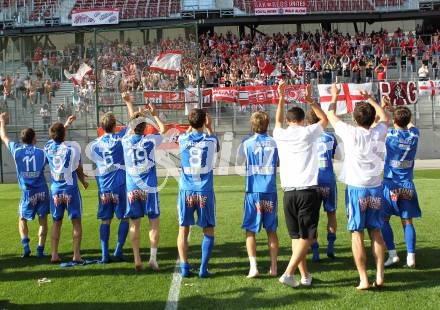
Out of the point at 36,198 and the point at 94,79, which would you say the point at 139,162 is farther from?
the point at 94,79

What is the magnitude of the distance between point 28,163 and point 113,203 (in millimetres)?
1547

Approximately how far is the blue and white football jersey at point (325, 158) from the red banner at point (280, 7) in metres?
30.8

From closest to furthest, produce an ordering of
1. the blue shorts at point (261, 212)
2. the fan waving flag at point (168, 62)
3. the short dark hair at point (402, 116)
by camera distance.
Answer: the blue shorts at point (261, 212) < the short dark hair at point (402, 116) < the fan waving flag at point (168, 62)

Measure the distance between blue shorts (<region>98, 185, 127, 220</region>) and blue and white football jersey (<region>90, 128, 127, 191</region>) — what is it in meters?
0.07

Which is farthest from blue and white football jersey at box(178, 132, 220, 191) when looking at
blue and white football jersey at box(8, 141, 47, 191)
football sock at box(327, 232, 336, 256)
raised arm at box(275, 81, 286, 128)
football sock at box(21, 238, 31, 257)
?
football sock at box(21, 238, 31, 257)

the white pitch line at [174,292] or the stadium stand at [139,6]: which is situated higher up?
the stadium stand at [139,6]

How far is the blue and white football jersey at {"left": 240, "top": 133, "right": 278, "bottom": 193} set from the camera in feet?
24.7

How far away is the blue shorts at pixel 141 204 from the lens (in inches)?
321

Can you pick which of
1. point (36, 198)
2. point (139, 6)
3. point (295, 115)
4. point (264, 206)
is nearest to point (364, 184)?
point (295, 115)

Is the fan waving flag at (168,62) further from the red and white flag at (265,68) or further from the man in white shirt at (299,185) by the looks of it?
the man in white shirt at (299,185)

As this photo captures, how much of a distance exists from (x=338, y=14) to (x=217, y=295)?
1382 inches

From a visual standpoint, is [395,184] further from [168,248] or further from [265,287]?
[168,248]

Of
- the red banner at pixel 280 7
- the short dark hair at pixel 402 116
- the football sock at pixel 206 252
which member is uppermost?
the red banner at pixel 280 7

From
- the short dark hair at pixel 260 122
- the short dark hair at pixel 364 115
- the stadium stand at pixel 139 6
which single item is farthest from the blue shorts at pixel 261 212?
the stadium stand at pixel 139 6
